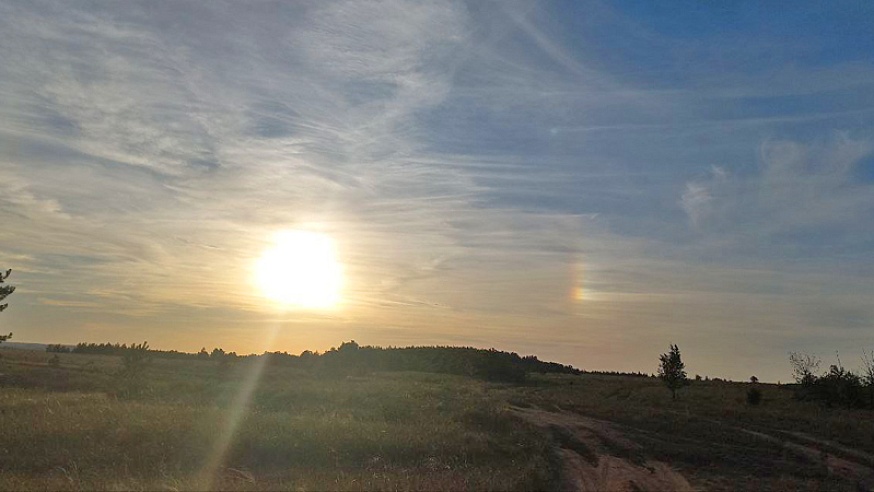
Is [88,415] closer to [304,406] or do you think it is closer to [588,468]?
[304,406]

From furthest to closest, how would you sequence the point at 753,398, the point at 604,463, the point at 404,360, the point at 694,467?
the point at 404,360, the point at 753,398, the point at 604,463, the point at 694,467

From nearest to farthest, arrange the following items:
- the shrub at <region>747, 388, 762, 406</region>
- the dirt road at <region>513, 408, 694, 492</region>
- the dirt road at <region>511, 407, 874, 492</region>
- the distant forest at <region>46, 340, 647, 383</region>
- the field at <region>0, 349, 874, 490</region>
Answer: the field at <region>0, 349, 874, 490</region>, the dirt road at <region>513, 408, 694, 492</region>, the dirt road at <region>511, 407, 874, 492</region>, the shrub at <region>747, 388, 762, 406</region>, the distant forest at <region>46, 340, 647, 383</region>

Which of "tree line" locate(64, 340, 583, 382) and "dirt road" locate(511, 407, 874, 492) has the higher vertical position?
"tree line" locate(64, 340, 583, 382)

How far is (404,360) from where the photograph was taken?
96.2 m

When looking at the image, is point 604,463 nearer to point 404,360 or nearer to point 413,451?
point 413,451

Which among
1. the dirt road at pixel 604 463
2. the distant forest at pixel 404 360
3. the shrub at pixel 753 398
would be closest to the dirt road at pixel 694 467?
the dirt road at pixel 604 463

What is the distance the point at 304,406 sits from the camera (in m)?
33.6

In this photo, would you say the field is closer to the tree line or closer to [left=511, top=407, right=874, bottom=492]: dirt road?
[left=511, top=407, right=874, bottom=492]: dirt road

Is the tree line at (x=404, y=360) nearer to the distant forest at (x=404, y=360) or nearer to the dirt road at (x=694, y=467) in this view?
the distant forest at (x=404, y=360)

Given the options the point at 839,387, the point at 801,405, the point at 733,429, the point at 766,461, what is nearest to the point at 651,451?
the point at 766,461

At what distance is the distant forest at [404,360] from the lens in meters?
82.3

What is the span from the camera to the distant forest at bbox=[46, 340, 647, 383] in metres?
82.3

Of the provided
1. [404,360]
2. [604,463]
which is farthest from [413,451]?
[404,360]

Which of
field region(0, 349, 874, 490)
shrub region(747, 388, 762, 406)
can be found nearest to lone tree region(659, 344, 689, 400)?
shrub region(747, 388, 762, 406)
